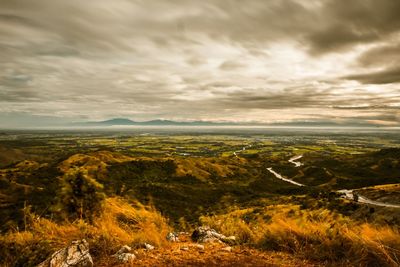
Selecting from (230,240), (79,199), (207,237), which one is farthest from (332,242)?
(79,199)

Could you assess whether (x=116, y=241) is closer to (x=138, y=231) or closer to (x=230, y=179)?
(x=138, y=231)

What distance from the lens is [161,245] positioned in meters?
8.70

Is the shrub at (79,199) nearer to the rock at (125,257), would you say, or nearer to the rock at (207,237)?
the rock at (125,257)

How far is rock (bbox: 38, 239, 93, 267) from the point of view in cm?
682

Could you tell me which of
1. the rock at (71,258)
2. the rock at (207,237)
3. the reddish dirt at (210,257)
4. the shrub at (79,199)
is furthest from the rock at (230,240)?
the shrub at (79,199)

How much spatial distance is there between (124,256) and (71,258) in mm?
1289

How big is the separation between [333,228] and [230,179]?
472 ft

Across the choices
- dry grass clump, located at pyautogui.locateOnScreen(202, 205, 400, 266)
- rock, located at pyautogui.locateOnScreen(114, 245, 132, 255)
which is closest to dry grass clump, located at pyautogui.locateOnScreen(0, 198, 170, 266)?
rock, located at pyautogui.locateOnScreen(114, 245, 132, 255)

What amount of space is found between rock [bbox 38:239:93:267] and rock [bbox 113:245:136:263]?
684mm

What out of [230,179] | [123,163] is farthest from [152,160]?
[230,179]

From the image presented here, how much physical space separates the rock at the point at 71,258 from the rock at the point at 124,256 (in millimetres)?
684

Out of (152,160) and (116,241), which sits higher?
(116,241)

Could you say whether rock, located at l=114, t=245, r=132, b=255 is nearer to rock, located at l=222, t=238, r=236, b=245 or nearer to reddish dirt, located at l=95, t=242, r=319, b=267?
reddish dirt, located at l=95, t=242, r=319, b=267

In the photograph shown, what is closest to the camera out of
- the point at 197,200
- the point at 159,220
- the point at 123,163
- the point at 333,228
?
the point at 333,228
